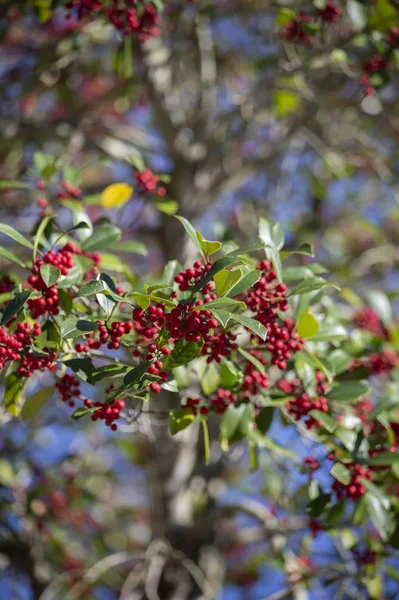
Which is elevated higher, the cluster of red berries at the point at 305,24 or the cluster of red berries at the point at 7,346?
the cluster of red berries at the point at 305,24

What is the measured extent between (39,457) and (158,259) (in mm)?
1804

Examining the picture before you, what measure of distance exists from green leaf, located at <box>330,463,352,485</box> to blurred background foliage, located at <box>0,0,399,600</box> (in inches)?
20.3

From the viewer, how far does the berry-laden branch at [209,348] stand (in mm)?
1163

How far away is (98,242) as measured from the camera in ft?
4.94

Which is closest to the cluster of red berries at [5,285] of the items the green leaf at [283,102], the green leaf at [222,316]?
the green leaf at [222,316]

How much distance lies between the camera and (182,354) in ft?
3.87

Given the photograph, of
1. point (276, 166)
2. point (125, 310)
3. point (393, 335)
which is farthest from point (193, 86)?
point (125, 310)

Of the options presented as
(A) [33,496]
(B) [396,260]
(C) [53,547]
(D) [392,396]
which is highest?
(D) [392,396]

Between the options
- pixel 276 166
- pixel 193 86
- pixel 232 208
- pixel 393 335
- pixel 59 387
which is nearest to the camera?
pixel 59 387

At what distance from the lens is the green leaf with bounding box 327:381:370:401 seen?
1.42m

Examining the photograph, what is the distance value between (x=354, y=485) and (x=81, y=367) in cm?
72

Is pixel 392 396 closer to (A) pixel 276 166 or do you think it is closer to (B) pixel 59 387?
(B) pixel 59 387

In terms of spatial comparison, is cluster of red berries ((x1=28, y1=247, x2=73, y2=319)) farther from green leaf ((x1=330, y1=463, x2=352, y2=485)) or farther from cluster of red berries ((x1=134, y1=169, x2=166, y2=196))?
green leaf ((x1=330, y1=463, x2=352, y2=485))

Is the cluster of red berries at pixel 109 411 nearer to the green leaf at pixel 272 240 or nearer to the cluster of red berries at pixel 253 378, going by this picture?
the cluster of red berries at pixel 253 378
